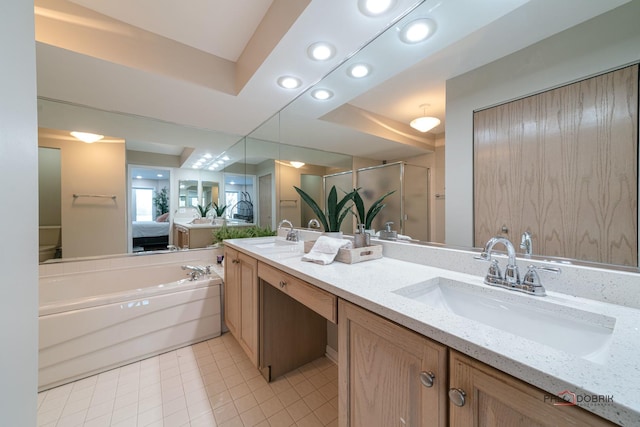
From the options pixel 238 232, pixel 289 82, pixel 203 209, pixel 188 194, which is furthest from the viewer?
pixel 203 209

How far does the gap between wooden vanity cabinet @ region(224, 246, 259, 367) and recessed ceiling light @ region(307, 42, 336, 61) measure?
52.8 inches

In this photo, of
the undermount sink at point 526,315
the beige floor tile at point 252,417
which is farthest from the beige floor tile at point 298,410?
the undermount sink at point 526,315

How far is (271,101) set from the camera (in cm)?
197

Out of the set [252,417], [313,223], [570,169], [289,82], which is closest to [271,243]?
[313,223]

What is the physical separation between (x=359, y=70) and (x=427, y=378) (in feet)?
5.38

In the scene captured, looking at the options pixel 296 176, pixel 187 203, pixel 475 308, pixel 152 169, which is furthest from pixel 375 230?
pixel 152 169

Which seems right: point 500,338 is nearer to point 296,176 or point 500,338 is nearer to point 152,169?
point 296,176

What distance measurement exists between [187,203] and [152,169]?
0.53 meters

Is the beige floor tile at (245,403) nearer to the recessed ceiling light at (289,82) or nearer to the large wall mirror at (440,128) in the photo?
the large wall mirror at (440,128)

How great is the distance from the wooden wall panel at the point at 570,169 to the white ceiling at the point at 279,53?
0.86 feet

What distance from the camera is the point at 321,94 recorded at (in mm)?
1804

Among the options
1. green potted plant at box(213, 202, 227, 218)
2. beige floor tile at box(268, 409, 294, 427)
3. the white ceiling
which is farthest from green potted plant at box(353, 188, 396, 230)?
green potted plant at box(213, 202, 227, 218)

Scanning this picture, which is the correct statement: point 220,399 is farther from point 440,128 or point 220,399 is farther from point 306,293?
point 440,128

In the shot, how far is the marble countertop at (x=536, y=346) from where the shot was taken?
34cm
